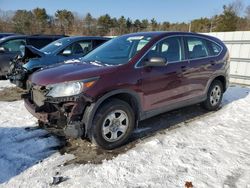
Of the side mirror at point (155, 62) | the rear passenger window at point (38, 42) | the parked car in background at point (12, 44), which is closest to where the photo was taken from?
the side mirror at point (155, 62)

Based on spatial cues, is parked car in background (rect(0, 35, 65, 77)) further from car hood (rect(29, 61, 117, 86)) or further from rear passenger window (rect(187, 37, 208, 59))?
rear passenger window (rect(187, 37, 208, 59))

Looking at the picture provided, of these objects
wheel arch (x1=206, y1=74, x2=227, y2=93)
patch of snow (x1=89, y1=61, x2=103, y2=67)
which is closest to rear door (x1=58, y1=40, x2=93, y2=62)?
patch of snow (x1=89, y1=61, x2=103, y2=67)

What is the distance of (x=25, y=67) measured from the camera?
6766 millimetres

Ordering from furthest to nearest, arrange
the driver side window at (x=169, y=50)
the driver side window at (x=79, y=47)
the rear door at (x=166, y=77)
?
the driver side window at (x=79, y=47) < the driver side window at (x=169, y=50) < the rear door at (x=166, y=77)

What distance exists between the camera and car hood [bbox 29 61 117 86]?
3.61m

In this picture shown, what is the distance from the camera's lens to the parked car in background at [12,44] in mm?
9430

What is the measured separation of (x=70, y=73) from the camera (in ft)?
12.2

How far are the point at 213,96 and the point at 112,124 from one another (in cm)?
299

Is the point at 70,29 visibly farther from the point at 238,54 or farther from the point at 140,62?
the point at 140,62

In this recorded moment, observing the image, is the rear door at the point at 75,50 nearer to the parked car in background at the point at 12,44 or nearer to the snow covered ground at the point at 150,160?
the parked car in background at the point at 12,44

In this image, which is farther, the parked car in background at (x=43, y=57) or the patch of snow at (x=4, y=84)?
the patch of snow at (x=4, y=84)

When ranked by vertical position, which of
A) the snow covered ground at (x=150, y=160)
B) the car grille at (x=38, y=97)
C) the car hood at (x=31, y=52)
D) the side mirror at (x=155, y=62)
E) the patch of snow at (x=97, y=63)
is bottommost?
the snow covered ground at (x=150, y=160)

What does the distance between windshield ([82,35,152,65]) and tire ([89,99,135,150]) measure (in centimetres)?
73

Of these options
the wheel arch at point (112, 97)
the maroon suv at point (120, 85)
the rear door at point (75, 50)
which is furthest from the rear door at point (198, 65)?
the rear door at point (75, 50)
